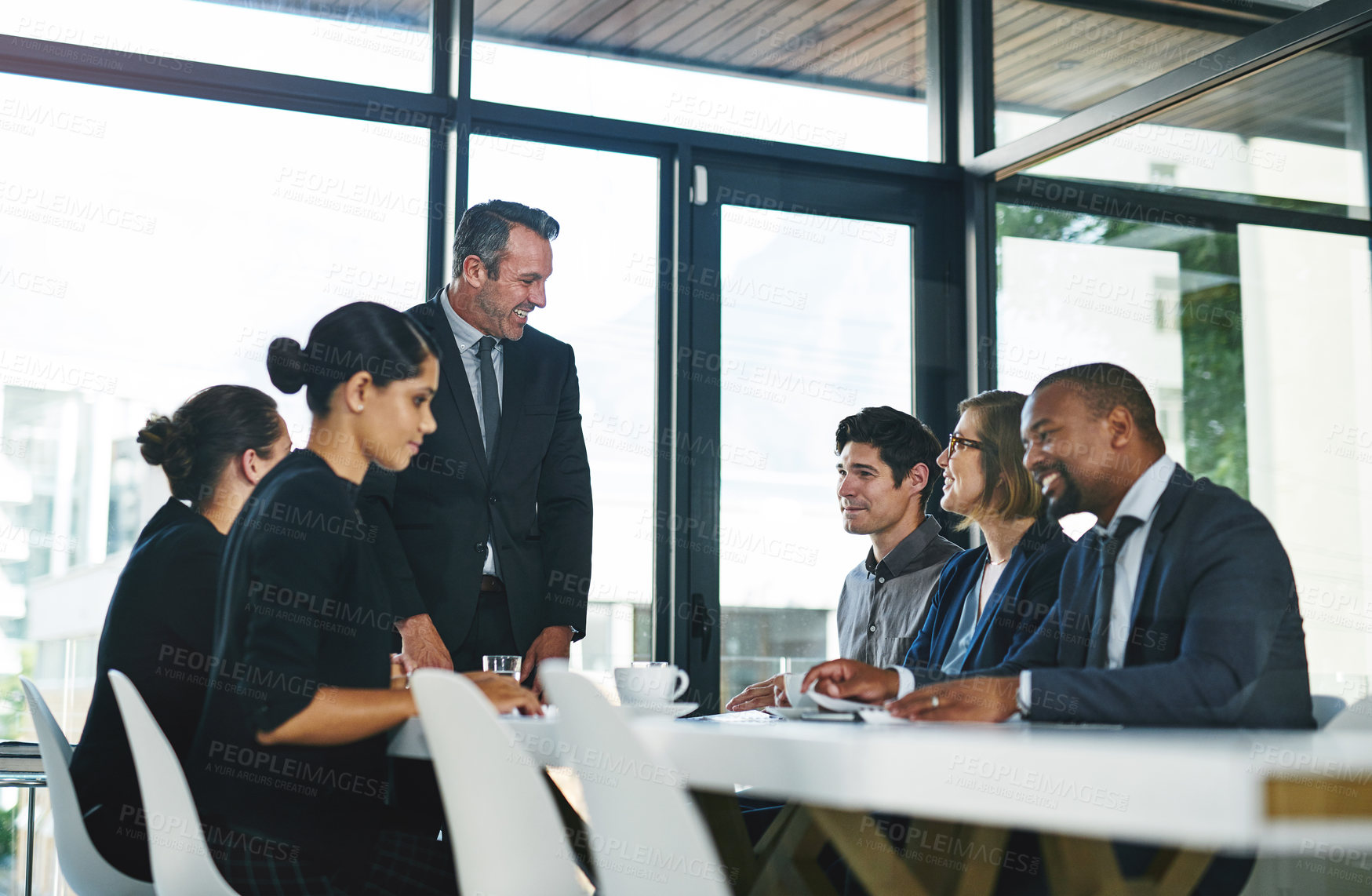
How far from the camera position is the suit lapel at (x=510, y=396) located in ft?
10.6

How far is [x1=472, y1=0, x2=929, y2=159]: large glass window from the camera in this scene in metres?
4.28

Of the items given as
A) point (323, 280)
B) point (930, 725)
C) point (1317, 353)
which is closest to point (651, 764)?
point (930, 725)

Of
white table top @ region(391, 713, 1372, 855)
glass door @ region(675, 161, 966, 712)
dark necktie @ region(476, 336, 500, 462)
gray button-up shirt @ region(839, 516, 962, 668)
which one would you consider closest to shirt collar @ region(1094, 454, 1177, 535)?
white table top @ region(391, 713, 1372, 855)

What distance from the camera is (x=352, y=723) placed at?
1737mm

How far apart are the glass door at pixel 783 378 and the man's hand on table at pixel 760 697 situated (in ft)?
4.99

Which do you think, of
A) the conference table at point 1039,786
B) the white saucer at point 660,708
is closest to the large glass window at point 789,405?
→ the white saucer at point 660,708

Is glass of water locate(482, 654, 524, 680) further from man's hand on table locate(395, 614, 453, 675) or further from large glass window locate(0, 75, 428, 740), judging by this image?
large glass window locate(0, 75, 428, 740)

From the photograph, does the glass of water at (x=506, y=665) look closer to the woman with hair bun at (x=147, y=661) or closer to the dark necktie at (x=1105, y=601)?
the woman with hair bun at (x=147, y=661)

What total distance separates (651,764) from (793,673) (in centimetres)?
88

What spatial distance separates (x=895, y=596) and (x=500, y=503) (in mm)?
957

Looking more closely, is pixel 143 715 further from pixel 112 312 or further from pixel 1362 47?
pixel 1362 47

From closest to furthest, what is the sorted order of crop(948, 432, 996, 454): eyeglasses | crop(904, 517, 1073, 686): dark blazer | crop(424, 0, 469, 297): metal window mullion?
crop(904, 517, 1073, 686): dark blazer < crop(948, 432, 996, 454): eyeglasses < crop(424, 0, 469, 297): metal window mullion

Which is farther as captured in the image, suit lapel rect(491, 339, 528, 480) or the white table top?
suit lapel rect(491, 339, 528, 480)

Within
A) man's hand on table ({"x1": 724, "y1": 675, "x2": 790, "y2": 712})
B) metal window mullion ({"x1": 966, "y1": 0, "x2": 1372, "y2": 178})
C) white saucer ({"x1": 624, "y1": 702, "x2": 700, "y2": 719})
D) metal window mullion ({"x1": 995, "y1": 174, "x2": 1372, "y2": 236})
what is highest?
metal window mullion ({"x1": 966, "y1": 0, "x2": 1372, "y2": 178})
